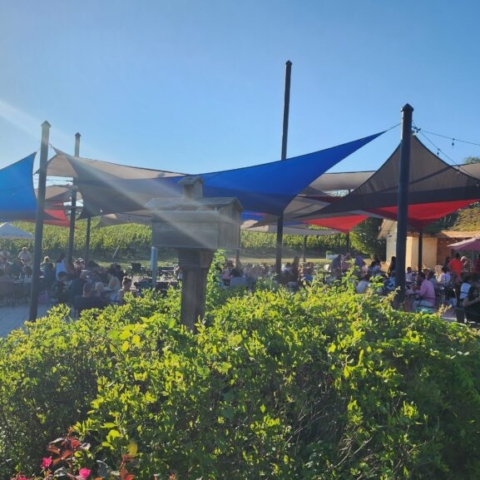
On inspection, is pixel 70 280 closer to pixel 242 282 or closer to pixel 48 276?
pixel 48 276

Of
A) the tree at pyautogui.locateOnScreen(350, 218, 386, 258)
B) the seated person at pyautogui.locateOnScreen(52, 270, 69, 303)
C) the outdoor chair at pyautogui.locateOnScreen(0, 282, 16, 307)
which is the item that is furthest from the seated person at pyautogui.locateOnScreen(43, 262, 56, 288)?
the tree at pyautogui.locateOnScreen(350, 218, 386, 258)

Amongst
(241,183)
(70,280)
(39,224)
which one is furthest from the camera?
(70,280)

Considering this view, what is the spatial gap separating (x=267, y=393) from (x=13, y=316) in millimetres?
8812

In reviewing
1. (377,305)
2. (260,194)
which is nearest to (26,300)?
(260,194)

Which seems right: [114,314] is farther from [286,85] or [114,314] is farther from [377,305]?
[286,85]

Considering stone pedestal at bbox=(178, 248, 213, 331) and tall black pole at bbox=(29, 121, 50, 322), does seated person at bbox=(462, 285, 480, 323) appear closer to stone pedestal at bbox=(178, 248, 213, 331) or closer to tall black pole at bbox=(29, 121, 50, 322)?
stone pedestal at bbox=(178, 248, 213, 331)

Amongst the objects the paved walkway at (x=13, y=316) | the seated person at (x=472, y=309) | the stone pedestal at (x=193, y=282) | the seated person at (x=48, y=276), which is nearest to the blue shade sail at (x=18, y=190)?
the seated person at (x=48, y=276)

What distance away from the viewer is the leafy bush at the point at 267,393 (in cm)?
155

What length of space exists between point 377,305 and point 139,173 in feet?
24.1

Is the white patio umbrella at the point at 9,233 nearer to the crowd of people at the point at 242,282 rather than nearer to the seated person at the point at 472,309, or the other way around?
the crowd of people at the point at 242,282

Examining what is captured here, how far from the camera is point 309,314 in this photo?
7.73 ft

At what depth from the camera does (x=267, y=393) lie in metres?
1.80

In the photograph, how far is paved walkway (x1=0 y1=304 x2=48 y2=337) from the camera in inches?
315

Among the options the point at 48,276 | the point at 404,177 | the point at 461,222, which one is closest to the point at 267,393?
the point at 404,177
